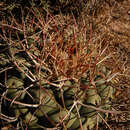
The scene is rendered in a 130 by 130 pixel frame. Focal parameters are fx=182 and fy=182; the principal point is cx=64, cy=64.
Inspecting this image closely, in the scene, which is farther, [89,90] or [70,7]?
[70,7]

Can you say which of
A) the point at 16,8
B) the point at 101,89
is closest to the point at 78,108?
the point at 101,89

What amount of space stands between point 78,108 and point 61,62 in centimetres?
28

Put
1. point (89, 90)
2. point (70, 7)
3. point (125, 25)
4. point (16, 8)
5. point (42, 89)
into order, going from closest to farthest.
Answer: point (42, 89) → point (89, 90) → point (16, 8) → point (70, 7) → point (125, 25)

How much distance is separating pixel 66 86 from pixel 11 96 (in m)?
0.31

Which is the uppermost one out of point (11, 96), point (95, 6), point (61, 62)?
point (95, 6)

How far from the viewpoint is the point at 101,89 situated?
112 cm

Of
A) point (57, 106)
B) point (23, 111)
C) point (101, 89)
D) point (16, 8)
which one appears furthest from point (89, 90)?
point (16, 8)

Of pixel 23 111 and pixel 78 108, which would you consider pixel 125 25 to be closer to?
pixel 78 108

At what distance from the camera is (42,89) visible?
3.12ft

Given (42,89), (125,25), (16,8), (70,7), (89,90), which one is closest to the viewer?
(42,89)

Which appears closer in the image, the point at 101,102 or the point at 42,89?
the point at 42,89

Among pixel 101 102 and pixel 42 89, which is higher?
pixel 42 89

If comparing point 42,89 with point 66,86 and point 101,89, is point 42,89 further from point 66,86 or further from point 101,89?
point 101,89

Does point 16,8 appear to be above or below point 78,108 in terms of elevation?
above
